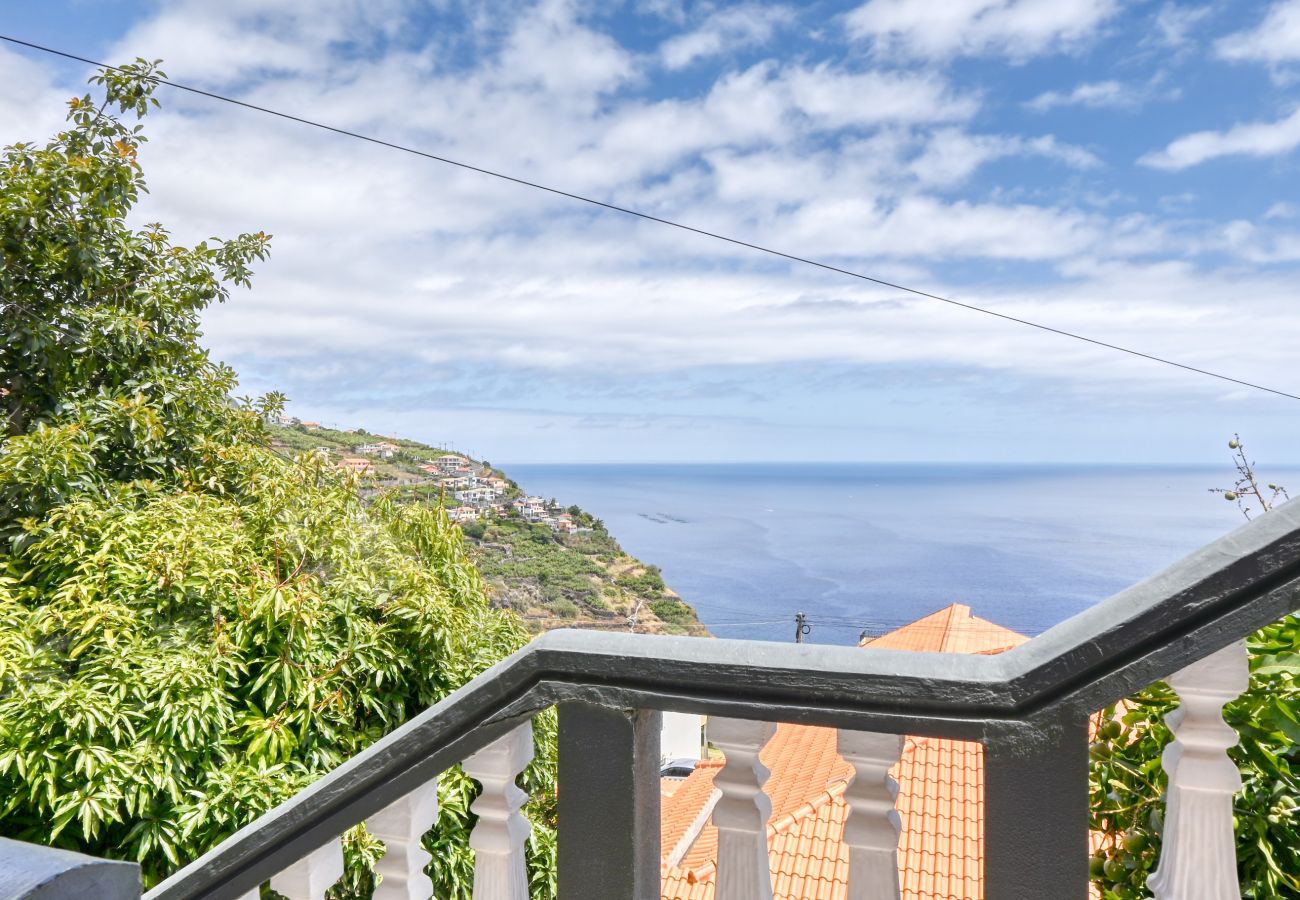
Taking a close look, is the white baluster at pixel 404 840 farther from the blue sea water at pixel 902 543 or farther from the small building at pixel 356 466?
the blue sea water at pixel 902 543

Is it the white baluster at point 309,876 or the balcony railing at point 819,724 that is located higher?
the balcony railing at point 819,724

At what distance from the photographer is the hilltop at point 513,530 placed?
18.2ft

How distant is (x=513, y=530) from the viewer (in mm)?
8867

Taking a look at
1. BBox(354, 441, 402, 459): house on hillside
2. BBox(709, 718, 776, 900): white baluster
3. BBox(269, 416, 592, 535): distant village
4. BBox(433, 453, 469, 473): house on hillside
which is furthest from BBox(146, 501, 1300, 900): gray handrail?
BBox(433, 453, 469, 473): house on hillside

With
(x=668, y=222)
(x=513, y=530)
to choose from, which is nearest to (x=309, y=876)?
(x=668, y=222)

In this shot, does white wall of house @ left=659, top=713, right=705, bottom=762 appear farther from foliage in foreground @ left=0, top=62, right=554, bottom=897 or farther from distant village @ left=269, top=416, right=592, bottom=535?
distant village @ left=269, top=416, right=592, bottom=535

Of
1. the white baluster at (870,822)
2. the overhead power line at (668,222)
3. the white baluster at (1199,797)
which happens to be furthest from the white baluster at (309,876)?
the overhead power line at (668,222)

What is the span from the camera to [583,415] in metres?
43.1

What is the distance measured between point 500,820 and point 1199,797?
81 centimetres

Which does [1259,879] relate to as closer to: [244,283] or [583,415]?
[244,283]

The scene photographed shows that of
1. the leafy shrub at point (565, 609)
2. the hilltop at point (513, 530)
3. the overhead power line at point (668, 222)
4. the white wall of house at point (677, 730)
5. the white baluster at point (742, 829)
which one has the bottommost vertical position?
the white wall of house at point (677, 730)

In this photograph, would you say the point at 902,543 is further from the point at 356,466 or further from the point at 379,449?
the point at 356,466

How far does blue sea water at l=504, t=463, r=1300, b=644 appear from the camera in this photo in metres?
25.3

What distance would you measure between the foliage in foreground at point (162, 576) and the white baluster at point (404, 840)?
1595 mm
